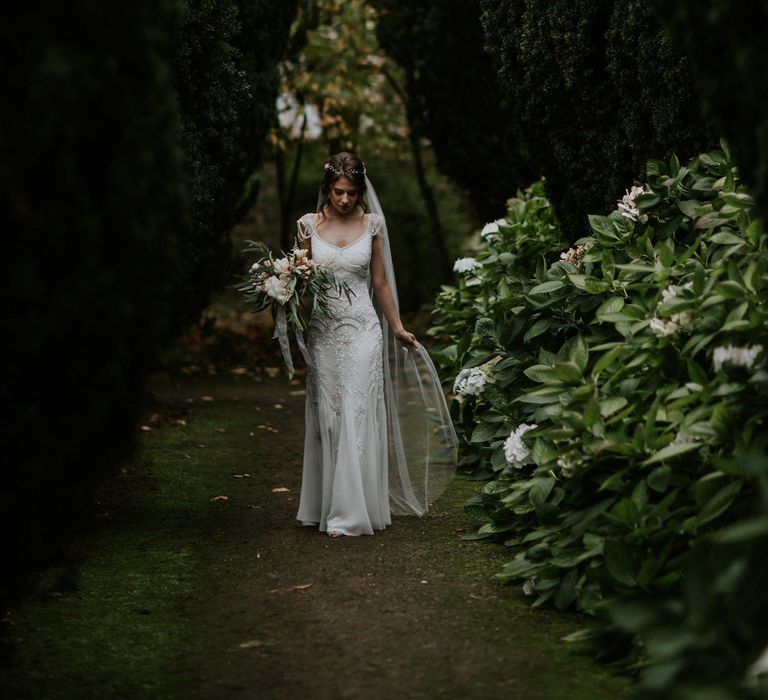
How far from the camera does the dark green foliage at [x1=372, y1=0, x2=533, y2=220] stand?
12633 millimetres

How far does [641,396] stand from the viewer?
4852mm

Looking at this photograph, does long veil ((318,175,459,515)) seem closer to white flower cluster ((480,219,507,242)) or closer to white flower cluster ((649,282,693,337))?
white flower cluster ((480,219,507,242))

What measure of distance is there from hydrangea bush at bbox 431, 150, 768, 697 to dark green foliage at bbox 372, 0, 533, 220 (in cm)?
616

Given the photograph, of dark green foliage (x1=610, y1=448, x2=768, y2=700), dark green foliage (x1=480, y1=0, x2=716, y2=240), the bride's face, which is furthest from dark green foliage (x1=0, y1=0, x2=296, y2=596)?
dark green foliage (x1=480, y1=0, x2=716, y2=240)

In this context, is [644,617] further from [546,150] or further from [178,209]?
[546,150]

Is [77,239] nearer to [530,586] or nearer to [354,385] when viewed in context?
[530,586]

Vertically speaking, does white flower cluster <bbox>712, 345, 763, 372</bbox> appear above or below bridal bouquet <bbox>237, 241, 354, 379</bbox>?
below

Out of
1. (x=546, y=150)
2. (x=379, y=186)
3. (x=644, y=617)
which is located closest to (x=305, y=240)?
(x=546, y=150)

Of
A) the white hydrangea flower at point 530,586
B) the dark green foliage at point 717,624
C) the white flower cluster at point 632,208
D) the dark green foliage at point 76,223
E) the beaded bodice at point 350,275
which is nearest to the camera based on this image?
the dark green foliage at point 717,624

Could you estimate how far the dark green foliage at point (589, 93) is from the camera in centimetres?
660

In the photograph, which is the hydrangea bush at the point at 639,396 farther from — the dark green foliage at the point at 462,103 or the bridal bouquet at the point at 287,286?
the dark green foliage at the point at 462,103

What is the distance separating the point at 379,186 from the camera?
59.5 feet

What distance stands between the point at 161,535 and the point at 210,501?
0.84 metres

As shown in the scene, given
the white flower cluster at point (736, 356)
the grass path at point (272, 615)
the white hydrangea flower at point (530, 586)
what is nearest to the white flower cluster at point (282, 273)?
the grass path at point (272, 615)
